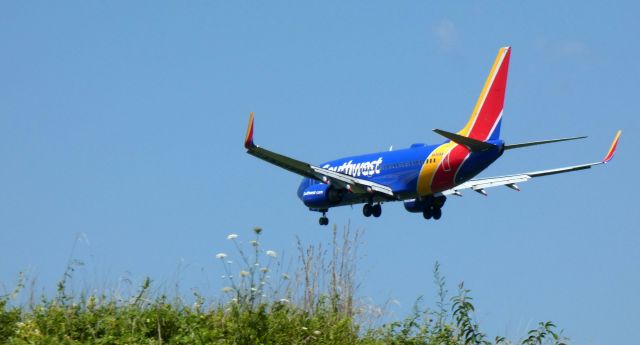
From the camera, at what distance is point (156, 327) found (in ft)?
37.3

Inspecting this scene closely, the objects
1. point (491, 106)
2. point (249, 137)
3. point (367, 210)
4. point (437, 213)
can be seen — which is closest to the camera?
point (249, 137)

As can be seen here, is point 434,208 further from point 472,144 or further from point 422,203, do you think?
point 472,144

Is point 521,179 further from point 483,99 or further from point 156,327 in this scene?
point 156,327

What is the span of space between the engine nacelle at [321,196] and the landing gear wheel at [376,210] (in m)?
1.51

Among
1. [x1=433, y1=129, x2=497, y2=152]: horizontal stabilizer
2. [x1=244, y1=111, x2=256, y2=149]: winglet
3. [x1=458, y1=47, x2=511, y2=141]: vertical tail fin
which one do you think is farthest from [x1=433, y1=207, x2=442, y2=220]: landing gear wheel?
[x1=244, y1=111, x2=256, y2=149]: winglet

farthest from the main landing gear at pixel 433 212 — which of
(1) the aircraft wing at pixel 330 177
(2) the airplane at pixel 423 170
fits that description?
(1) the aircraft wing at pixel 330 177

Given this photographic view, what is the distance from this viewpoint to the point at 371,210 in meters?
44.0

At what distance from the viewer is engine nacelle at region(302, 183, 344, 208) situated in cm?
4447

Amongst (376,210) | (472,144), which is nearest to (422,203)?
(376,210)

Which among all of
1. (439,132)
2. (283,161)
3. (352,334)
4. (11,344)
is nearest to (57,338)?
(11,344)

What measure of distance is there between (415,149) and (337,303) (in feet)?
99.3

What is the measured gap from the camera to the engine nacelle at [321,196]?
44.5 metres

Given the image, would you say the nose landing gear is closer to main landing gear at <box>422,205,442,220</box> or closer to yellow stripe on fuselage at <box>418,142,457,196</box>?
main landing gear at <box>422,205,442,220</box>

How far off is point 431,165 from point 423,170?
54 centimetres
